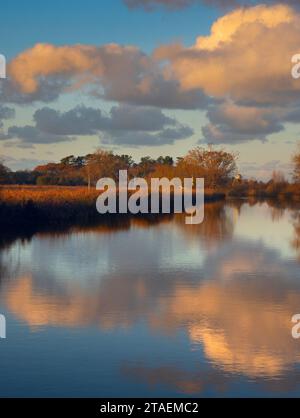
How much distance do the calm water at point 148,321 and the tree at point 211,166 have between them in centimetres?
6168

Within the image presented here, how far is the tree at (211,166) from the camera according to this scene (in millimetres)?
81938

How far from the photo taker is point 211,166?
3356 inches

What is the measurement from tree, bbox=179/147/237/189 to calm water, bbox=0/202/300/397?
61.7m

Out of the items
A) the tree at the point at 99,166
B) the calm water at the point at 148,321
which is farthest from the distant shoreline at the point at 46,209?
the tree at the point at 99,166

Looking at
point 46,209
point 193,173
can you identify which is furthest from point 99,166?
point 46,209

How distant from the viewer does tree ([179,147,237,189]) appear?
81938 millimetres

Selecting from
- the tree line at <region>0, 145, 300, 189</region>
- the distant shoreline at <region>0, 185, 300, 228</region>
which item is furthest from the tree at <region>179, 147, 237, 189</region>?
the distant shoreline at <region>0, 185, 300, 228</region>

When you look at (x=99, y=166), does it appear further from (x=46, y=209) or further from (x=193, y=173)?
(x=46, y=209)

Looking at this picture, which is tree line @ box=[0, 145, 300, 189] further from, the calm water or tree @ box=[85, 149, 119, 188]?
the calm water

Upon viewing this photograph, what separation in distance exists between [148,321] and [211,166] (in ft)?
248

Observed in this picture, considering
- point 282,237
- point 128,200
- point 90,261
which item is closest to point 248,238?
point 282,237

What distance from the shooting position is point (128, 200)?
152 feet
